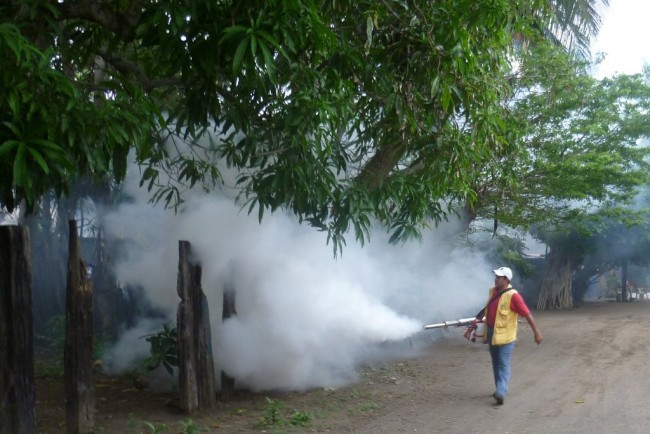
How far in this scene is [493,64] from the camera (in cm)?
831

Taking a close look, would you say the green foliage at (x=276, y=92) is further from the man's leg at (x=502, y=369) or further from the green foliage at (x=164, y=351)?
the green foliage at (x=164, y=351)

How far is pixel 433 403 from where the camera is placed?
9.16 m

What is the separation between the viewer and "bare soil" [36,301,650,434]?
7.93 m

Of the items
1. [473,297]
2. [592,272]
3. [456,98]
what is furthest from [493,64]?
[592,272]

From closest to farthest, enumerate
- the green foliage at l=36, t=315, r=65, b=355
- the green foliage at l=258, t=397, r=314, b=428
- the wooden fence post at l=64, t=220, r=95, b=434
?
1. the wooden fence post at l=64, t=220, r=95, b=434
2. the green foliage at l=258, t=397, r=314, b=428
3. the green foliage at l=36, t=315, r=65, b=355

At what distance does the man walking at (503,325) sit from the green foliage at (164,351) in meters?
3.71

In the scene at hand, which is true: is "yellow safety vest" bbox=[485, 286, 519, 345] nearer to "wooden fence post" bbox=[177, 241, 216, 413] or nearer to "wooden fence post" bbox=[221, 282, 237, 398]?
"wooden fence post" bbox=[221, 282, 237, 398]

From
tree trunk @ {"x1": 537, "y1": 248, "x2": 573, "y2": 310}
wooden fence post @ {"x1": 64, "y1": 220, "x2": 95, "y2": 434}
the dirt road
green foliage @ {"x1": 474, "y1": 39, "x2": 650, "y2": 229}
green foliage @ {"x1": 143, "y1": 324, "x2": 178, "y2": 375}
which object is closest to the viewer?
wooden fence post @ {"x1": 64, "y1": 220, "x2": 95, "y2": 434}

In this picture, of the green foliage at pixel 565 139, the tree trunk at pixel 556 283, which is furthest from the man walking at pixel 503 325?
the tree trunk at pixel 556 283

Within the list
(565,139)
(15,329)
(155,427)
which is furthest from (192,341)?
(565,139)

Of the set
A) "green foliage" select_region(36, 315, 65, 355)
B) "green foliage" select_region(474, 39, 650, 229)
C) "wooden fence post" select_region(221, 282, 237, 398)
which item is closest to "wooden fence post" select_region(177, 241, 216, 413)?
"wooden fence post" select_region(221, 282, 237, 398)

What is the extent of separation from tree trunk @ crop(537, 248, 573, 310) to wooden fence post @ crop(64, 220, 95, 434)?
18.1m

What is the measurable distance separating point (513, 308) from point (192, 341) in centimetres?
363

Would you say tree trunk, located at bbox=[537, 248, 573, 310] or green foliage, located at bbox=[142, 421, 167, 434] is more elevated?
tree trunk, located at bbox=[537, 248, 573, 310]
